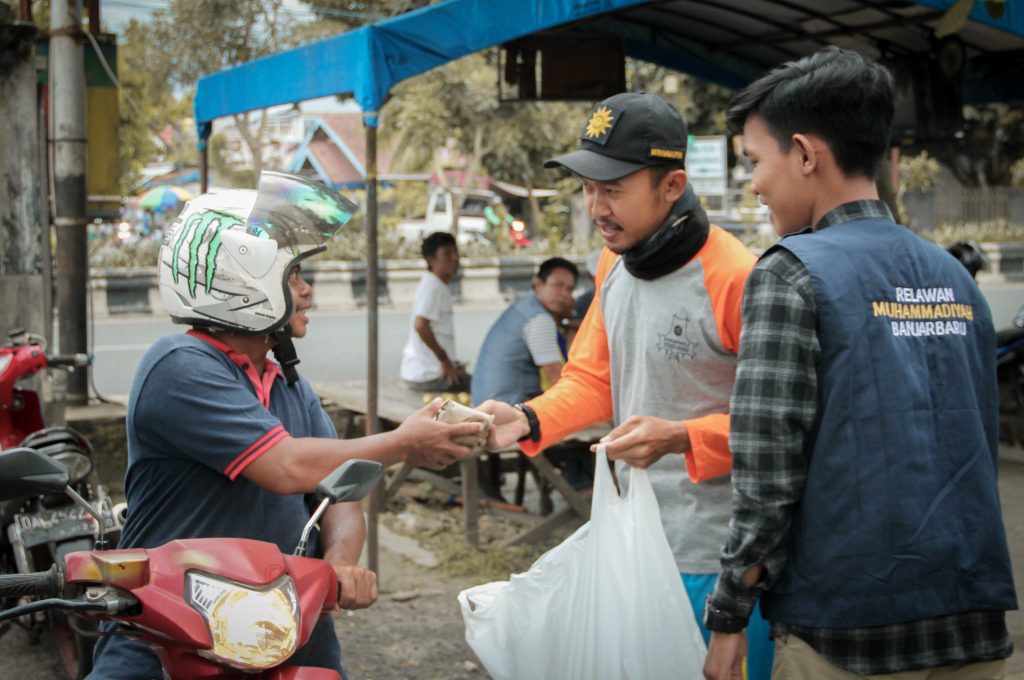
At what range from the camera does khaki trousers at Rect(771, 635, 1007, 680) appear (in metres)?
1.89

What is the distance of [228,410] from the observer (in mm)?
2107

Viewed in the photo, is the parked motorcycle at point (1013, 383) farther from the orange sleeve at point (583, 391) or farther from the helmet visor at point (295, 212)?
the helmet visor at point (295, 212)

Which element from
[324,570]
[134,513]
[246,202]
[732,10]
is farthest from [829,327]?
[732,10]

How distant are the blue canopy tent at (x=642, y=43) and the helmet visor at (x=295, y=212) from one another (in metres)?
2.50

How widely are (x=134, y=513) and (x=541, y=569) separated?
38.7 inches

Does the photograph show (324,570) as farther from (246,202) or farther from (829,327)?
(829,327)

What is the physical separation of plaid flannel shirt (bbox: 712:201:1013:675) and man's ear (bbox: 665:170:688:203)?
0.84 metres

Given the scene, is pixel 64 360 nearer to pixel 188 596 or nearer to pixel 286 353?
pixel 286 353

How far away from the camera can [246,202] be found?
88.6 inches

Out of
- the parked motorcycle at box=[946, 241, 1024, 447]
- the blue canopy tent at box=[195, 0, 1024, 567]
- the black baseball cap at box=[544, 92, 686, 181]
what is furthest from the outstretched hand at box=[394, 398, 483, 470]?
the parked motorcycle at box=[946, 241, 1024, 447]

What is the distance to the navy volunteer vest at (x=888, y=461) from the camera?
6.02 feet

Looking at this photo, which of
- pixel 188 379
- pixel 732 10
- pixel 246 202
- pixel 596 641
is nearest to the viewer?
pixel 188 379

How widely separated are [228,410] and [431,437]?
0.48 meters

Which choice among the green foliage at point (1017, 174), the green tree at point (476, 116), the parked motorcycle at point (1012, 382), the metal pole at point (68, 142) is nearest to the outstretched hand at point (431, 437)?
the metal pole at point (68, 142)
